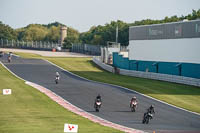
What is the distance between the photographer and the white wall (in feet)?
210

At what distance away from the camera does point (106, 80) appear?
6344 centimetres

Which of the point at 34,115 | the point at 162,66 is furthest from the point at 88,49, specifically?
the point at 34,115

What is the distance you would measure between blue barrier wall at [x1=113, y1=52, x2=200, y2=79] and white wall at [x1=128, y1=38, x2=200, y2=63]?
30.0 inches

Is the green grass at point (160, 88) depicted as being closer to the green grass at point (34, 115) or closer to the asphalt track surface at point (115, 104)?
the asphalt track surface at point (115, 104)

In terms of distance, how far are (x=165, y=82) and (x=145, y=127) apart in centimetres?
3089

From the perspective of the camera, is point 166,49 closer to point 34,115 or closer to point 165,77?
point 165,77

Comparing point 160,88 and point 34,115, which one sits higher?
point 34,115

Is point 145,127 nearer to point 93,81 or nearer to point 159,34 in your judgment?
point 93,81

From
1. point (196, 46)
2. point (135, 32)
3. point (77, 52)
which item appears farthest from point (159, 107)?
point (77, 52)

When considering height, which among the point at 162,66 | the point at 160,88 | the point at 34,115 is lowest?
the point at 160,88

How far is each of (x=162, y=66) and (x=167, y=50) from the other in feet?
7.77

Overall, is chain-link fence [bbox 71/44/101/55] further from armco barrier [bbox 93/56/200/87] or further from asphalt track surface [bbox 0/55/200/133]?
asphalt track surface [bbox 0/55/200/133]

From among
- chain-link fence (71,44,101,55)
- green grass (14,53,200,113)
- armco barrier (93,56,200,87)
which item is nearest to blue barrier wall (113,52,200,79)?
armco barrier (93,56,200,87)

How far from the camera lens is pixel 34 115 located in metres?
33.8
